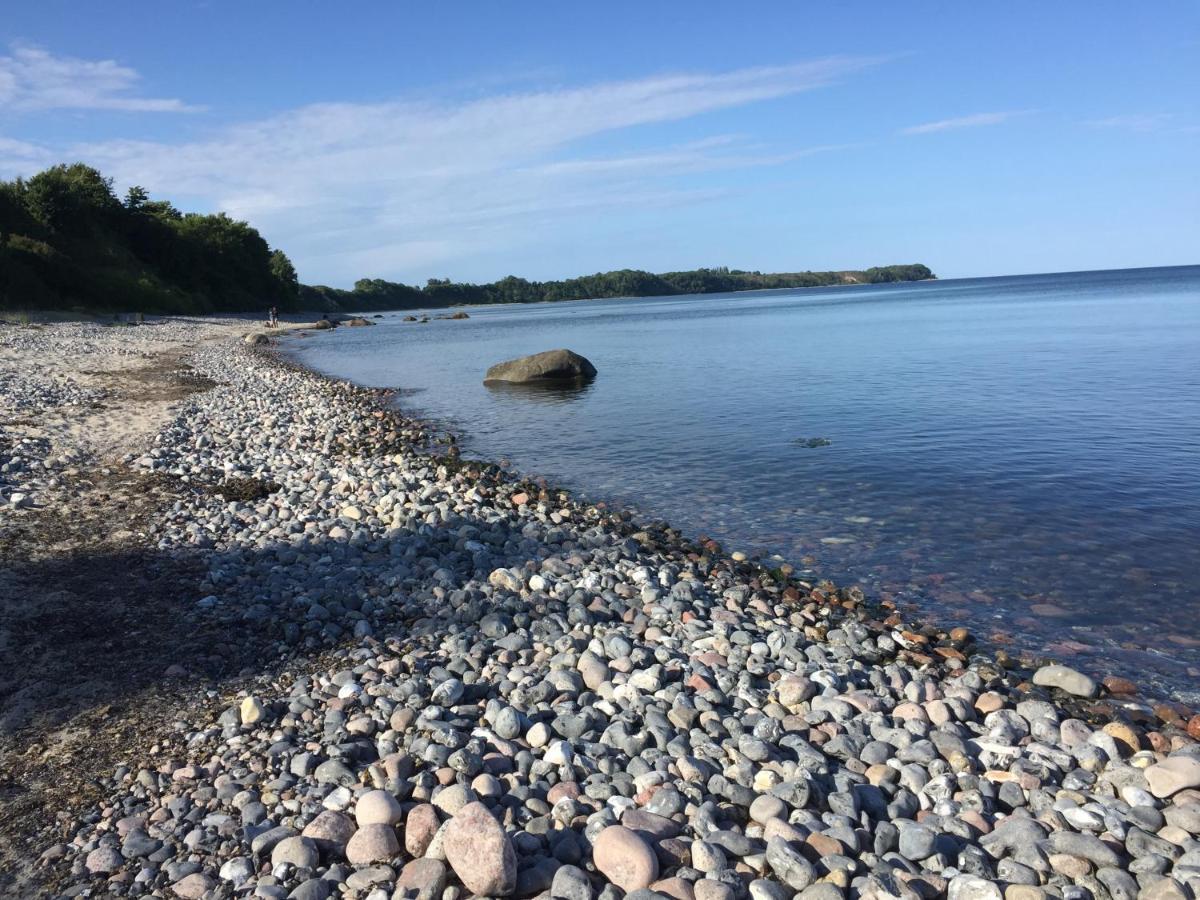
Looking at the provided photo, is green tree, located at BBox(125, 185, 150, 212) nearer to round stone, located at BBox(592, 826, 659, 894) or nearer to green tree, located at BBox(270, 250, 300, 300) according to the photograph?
green tree, located at BBox(270, 250, 300, 300)

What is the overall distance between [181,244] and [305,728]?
292 ft

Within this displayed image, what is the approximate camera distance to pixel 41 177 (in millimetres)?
62719

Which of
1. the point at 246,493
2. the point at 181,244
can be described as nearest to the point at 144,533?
the point at 246,493

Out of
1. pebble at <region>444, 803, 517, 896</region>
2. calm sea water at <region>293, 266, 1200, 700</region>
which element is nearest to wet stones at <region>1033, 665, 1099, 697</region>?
calm sea water at <region>293, 266, 1200, 700</region>

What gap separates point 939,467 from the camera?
1355 centimetres

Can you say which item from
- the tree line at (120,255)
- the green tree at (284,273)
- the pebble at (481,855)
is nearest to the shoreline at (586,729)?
the pebble at (481,855)

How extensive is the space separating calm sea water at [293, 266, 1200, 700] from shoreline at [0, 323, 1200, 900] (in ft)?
4.54

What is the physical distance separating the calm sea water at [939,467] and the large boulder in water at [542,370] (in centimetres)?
132

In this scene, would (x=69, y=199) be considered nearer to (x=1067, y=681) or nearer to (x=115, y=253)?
(x=115, y=253)

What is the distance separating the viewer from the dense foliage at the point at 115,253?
51.7m

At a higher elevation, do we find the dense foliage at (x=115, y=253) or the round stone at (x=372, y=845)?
the dense foliage at (x=115, y=253)

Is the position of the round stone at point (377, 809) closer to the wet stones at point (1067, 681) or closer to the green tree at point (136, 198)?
the wet stones at point (1067, 681)

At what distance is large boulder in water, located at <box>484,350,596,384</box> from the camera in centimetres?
2812

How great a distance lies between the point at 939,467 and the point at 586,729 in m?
10.4
